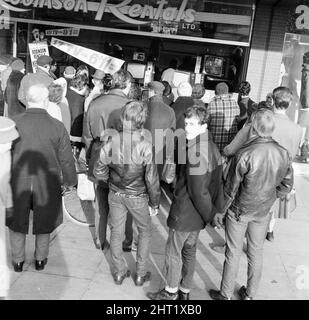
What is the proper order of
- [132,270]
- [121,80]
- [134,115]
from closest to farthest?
[134,115], [132,270], [121,80]

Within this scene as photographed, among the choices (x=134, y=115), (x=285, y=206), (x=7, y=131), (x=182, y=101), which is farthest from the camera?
(x=182, y=101)

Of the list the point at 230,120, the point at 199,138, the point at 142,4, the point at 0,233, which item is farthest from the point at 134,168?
the point at 142,4

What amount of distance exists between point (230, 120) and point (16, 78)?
342 cm

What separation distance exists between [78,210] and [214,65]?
4984 mm

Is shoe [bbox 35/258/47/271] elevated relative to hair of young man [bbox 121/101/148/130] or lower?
lower

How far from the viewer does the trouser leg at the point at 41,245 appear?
411 cm

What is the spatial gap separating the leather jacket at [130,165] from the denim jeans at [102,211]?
2.49 feet

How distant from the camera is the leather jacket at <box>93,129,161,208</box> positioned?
3629mm

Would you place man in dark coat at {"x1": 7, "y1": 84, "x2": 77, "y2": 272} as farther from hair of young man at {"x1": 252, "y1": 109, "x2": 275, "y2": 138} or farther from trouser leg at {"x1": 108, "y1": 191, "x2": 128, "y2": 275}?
hair of young man at {"x1": 252, "y1": 109, "x2": 275, "y2": 138}

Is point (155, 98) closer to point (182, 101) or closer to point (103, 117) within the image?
point (182, 101)

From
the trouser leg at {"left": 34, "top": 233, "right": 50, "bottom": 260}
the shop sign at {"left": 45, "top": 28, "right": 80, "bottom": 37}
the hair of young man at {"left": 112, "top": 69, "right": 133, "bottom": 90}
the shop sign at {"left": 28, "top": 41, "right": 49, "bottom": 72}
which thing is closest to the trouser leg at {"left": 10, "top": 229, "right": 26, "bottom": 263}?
the trouser leg at {"left": 34, "top": 233, "right": 50, "bottom": 260}

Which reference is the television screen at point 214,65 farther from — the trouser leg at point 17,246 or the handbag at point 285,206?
the trouser leg at point 17,246

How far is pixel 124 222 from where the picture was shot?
155 inches

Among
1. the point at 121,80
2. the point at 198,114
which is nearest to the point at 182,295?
the point at 198,114
